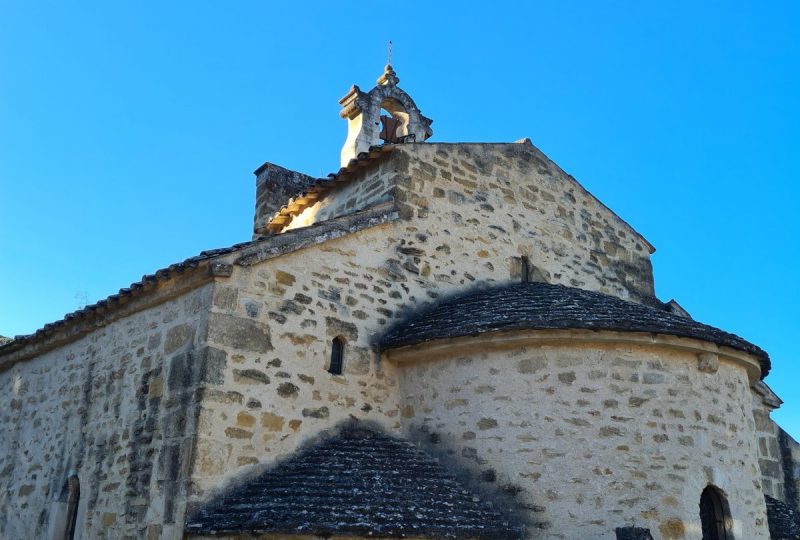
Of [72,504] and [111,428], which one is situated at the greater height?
[111,428]

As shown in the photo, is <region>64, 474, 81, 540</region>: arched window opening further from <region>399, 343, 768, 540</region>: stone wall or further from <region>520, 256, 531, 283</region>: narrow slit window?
<region>520, 256, 531, 283</region>: narrow slit window

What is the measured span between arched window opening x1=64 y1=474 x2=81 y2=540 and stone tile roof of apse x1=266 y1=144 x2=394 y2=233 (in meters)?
4.95

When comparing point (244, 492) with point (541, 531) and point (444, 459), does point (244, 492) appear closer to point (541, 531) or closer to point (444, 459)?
point (444, 459)

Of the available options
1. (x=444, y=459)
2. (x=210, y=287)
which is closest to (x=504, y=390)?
(x=444, y=459)

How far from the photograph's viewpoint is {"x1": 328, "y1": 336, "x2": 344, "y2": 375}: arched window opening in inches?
303

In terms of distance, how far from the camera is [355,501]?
6188 mm

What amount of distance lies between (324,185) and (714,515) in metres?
6.51

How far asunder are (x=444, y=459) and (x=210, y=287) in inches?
116

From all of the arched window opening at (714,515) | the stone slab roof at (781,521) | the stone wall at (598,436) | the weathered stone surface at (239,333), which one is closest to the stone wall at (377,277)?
the weathered stone surface at (239,333)

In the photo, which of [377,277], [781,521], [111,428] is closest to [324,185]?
[377,277]

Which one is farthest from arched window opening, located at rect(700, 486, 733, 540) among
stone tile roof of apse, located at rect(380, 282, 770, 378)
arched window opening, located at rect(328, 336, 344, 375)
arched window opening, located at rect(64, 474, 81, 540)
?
arched window opening, located at rect(64, 474, 81, 540)

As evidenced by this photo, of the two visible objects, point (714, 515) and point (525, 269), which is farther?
point (525, 269)

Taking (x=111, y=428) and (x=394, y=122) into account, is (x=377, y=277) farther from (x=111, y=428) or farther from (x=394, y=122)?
(x=394, y=122)

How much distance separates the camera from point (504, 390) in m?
7.13
